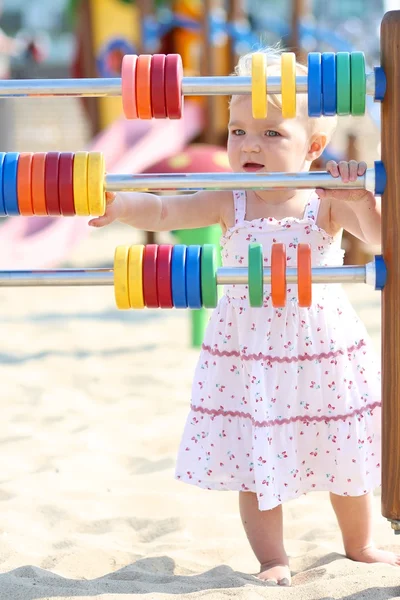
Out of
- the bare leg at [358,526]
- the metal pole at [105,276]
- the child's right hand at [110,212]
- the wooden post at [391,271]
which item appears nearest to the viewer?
the wooden post at [391,271]

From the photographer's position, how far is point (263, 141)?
2.38 meters

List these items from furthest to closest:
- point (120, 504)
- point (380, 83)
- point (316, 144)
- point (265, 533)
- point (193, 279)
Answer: point (120, 504) → point (316, 144) → point (265, 533) → point (193, 279) → point (380, 83)

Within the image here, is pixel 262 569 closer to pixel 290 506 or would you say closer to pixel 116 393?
pixel 290 506

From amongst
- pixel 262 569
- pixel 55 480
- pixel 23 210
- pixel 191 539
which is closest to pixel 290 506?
pixel 191 539

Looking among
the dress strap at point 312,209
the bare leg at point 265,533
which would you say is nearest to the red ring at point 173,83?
the dress strap at point 312,209

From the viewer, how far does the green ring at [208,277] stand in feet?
6.62

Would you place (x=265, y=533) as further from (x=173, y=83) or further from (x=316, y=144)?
(x=173, y=83)

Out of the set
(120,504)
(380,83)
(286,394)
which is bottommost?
(120,504)

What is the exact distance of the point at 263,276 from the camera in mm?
1995

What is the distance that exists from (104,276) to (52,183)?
0.22m

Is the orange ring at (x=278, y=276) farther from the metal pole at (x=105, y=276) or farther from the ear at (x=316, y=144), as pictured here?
the ear at (x=316, y=144)

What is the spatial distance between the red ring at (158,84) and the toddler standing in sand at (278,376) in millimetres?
307

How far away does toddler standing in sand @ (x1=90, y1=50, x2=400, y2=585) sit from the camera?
2.34m

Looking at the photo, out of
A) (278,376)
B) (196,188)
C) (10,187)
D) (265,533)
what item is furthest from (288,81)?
(265,533)
